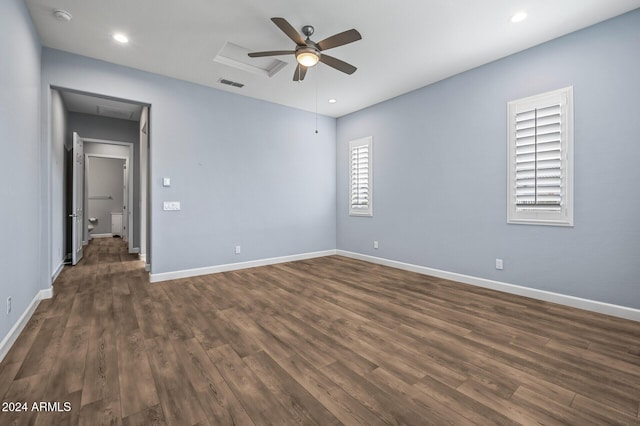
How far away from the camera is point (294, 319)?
2.91m

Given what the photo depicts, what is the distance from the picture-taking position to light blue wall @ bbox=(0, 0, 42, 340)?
222 cm

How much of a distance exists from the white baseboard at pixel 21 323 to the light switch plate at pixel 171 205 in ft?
5.47

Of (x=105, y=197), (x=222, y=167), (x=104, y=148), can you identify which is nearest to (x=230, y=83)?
(x=222, y=167)

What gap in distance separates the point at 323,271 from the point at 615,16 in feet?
15.4

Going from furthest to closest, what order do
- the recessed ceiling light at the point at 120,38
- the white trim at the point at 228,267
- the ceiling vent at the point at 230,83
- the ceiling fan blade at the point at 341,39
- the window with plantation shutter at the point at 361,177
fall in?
the window with plantation shutter at the point at 361,177, the ceiling vent at the point at 230,83, the white trim at the point at 228,267, the recessed ceiling light at the point at 120,38, the ceiling fan blade at the point at 341,39

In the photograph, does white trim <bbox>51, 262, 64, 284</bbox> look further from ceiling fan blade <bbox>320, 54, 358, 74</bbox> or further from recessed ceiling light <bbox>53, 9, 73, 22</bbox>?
ceiling fan blade <bbox>320, 54, 358, 74</bbox>

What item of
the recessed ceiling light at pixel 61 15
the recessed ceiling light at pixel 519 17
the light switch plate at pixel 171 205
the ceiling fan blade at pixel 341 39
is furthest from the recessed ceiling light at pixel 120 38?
the recessed ceiling light at pixel 519 17

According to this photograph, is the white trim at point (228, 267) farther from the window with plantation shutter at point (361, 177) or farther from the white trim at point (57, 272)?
the white trim at point (57, 272)

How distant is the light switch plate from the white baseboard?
65.6 inches

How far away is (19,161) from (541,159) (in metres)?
5.44

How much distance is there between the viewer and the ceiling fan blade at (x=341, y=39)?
2646 mm

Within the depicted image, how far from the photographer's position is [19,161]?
2.63m

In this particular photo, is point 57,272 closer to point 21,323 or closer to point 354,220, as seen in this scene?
point 21,323

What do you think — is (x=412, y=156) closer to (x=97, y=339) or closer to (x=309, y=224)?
(x=309, y=224)
